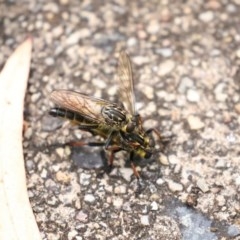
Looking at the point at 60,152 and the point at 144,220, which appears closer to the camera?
the point at 144,220

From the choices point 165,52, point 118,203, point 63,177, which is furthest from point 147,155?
point 165,52

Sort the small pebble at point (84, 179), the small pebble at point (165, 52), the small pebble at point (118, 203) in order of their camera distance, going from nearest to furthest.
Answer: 1. the small pebble at point (118, 203)
2. the small pebble at point (84, 179)
3. the small pebble at point (165, 52)

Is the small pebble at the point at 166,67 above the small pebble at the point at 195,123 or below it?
above

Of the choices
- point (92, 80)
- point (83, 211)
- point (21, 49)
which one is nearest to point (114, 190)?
point (83, 211)

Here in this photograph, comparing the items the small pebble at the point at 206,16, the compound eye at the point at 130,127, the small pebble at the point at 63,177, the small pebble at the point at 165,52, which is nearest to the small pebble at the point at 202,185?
the compound eye at the point at 130,127

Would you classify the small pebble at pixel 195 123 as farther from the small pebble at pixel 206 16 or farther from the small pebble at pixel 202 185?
the small pebble at pixel 206 16

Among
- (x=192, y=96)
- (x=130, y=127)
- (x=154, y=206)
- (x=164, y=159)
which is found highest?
(x=192, y=96)

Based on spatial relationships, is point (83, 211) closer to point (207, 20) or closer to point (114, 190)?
point (114, 190)

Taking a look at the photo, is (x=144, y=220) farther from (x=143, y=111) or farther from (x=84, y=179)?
(x=143, y=111)
